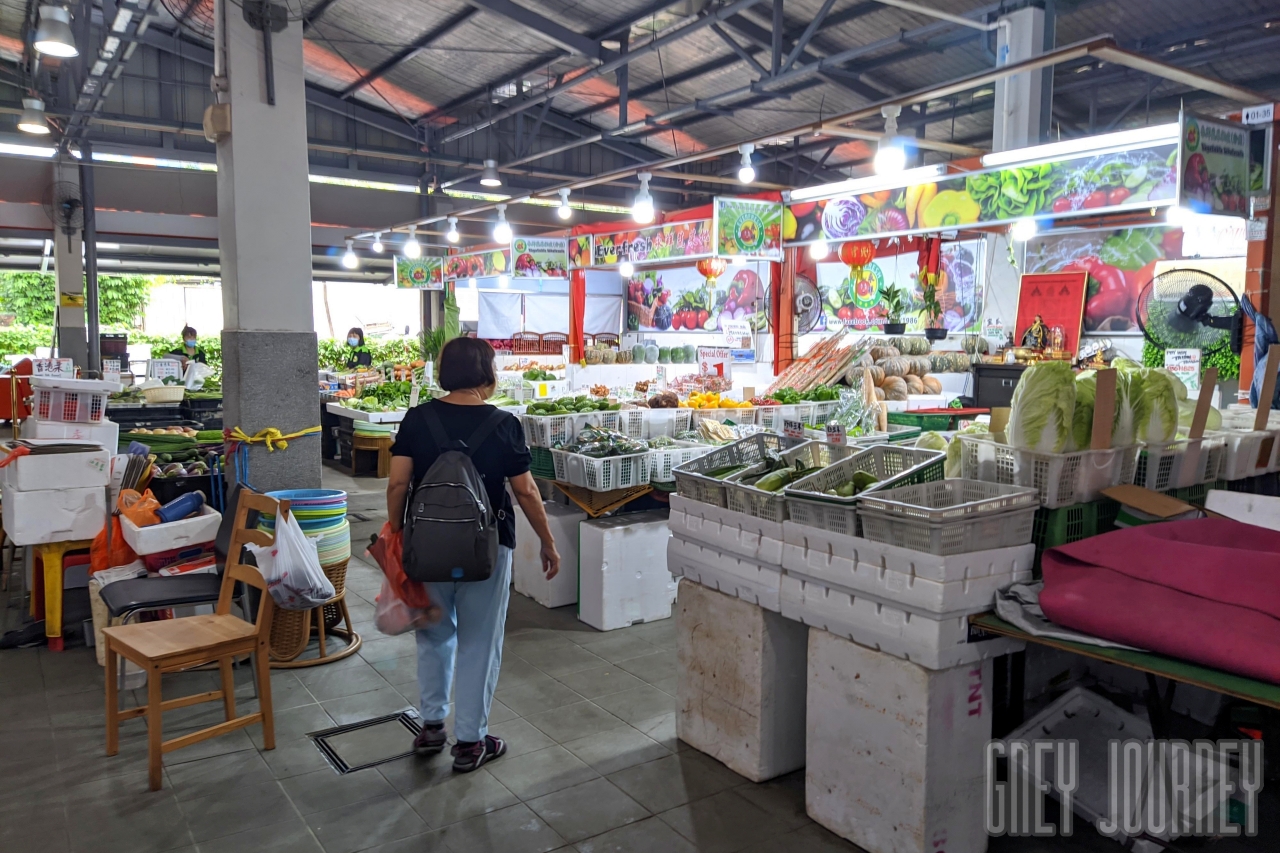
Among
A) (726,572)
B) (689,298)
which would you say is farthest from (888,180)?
(689,298)

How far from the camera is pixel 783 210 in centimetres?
1003

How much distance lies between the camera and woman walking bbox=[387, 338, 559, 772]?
336cm

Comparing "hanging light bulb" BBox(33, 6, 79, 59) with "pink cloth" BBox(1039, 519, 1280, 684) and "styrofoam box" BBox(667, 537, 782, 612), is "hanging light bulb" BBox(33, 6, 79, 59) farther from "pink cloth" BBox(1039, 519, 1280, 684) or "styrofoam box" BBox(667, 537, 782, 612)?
"pink cloth" BBox(1039, 519, 1280, 684)

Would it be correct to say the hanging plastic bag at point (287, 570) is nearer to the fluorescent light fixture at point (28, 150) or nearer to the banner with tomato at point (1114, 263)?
the banner with tomato at point (1114, 263)

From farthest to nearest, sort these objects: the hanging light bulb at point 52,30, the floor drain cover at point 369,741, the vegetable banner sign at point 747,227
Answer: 1. the vegetable banner sign at point 747,227
2. the hanging light bulb at point 52,30
3. the floor drain cover at point 369,741

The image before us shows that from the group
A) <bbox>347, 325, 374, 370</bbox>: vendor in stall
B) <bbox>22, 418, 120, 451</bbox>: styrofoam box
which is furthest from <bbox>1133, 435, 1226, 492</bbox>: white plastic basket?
<bbox>347, 325, 374, 370</bbox>: vendor in stall

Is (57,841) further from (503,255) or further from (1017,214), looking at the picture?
(503,255)

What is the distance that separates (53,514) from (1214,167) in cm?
728

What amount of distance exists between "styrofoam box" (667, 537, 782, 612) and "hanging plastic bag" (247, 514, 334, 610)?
5.07 ft

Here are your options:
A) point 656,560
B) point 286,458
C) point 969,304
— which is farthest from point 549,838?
point 969,304

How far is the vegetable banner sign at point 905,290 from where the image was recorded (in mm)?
14453

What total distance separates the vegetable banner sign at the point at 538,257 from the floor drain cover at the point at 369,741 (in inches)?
394

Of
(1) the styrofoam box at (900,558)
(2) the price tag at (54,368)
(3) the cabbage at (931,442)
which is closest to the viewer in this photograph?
(1) the styrofoam box at (900,558)

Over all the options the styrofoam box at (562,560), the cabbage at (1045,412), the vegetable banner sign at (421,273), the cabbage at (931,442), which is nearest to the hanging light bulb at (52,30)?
the styrofoam box at (562,560)
